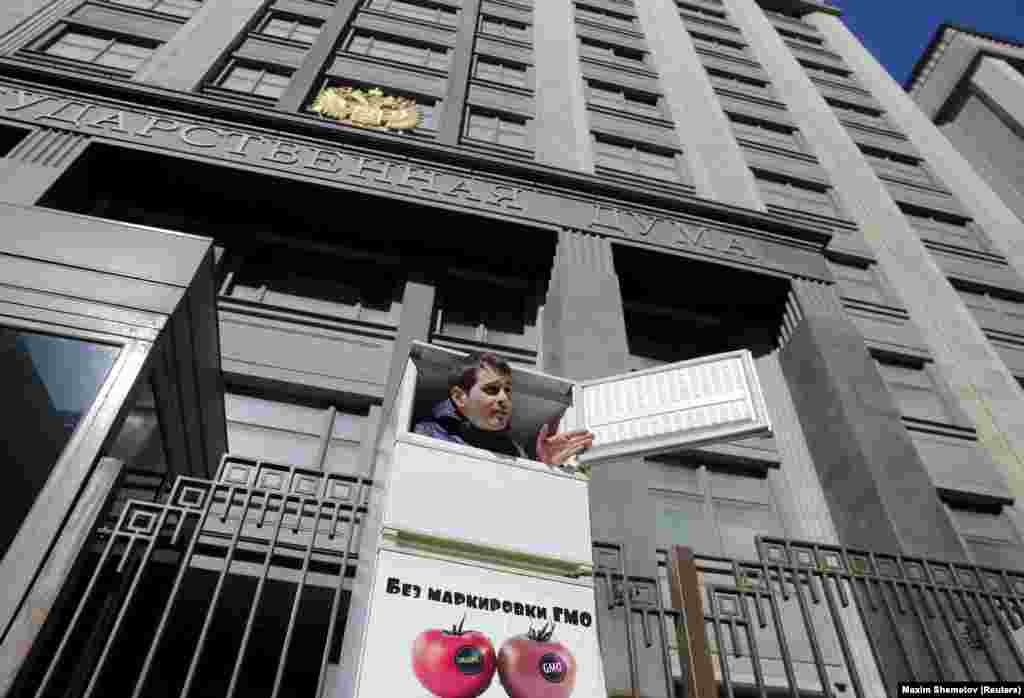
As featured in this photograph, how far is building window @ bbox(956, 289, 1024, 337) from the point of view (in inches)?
714

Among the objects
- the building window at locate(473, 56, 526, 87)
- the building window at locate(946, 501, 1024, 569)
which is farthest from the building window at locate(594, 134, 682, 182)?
the building window at locate(946, 501, 1024, 569)

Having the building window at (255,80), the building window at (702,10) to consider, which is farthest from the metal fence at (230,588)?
the building window at (702,10)

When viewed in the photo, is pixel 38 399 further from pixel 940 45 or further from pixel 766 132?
pixel 940 45

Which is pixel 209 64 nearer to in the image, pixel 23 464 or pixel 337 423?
pixel 337 423

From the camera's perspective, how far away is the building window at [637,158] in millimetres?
18797

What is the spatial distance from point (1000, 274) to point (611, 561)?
1930cm

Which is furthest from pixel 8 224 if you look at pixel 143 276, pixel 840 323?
pixel 840 323

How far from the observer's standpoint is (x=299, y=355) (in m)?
11.6

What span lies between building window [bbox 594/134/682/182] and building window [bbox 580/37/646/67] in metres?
7.28

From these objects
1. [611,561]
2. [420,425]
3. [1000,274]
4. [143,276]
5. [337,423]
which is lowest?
[420,425]

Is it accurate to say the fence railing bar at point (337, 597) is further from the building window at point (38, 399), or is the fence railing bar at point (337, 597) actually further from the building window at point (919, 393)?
the building window at point (919, 393)

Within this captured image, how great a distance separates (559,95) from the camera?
20438 millimetres

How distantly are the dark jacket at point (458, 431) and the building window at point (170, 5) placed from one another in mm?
19986

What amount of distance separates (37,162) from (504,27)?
18.1 meters
